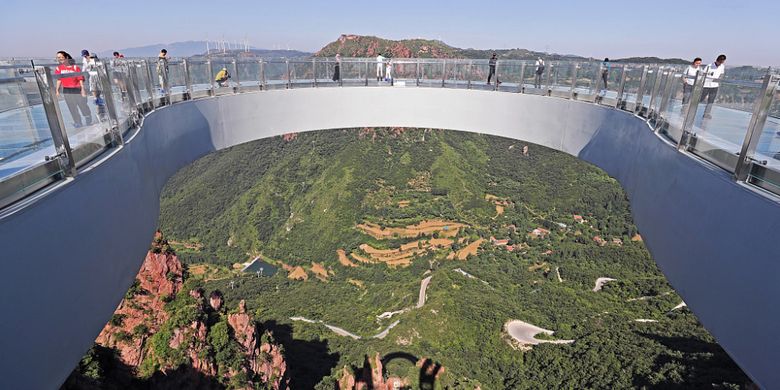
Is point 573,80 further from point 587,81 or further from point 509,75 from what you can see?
point 509,75

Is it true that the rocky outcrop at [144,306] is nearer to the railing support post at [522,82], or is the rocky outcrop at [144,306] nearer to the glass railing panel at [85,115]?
the glass railing panel at [85,115]

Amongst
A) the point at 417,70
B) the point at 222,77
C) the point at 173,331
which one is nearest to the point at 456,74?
the point at 417,70

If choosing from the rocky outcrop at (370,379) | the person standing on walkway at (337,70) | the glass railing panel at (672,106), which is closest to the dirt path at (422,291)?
the rocky outcrop at (370,379)

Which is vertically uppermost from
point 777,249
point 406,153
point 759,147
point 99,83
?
point 99,83

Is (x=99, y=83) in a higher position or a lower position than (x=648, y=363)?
higher

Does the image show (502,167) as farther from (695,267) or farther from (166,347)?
(695,267)

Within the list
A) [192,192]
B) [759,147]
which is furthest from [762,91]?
[192,192]
